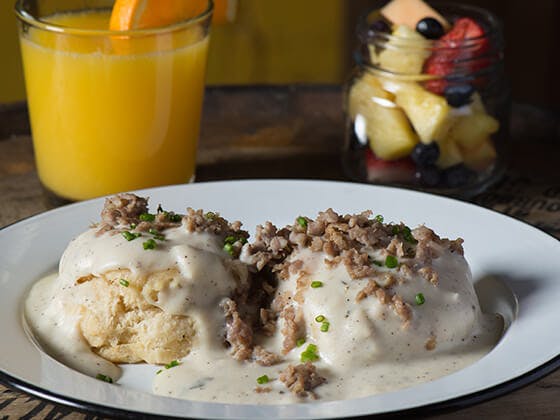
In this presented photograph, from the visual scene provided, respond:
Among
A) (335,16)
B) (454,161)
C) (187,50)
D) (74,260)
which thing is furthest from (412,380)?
(335,16)

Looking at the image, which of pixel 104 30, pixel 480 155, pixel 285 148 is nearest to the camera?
pixel 104 30

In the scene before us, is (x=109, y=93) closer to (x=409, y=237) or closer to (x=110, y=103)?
(x=110, y=103)

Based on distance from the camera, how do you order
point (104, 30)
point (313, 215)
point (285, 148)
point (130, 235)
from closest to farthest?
point (130, 235) < point (313, 215) < point (104, 30) < point (285, 148)

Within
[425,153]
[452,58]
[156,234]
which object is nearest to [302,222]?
[156,234]

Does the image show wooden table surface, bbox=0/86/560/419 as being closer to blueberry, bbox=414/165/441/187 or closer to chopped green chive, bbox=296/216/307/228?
blueberry, bbox=414/165/441/187

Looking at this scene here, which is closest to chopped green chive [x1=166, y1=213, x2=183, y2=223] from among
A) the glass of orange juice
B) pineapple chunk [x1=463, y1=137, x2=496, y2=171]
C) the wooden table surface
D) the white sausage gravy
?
the white sausage gravy

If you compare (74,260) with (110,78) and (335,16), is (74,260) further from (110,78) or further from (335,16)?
(335,16)
